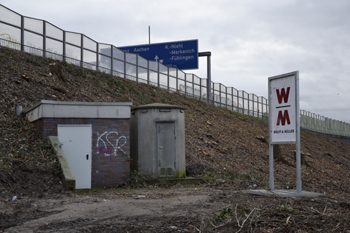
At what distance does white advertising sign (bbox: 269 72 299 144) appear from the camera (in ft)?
30.1

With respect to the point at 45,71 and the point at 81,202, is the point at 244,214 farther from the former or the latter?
the point at 45,71

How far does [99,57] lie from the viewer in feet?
84.8

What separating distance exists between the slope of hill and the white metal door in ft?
2.01

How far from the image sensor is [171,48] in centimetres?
3500

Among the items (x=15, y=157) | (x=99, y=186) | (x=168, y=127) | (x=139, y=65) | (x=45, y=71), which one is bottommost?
(x=99, y=186)

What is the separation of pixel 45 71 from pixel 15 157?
944 centimetres

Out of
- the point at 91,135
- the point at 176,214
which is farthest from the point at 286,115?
the point at 91,135

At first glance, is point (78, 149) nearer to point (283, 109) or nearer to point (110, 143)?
point (110, 143)

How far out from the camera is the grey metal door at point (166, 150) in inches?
523

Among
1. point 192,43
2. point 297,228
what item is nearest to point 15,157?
point 297,228

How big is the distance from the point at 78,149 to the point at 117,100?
923 centimetres

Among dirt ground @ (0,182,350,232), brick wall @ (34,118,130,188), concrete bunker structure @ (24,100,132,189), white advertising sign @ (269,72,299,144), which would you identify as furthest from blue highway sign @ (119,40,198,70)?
dirt ground @ (0,182,350,232)

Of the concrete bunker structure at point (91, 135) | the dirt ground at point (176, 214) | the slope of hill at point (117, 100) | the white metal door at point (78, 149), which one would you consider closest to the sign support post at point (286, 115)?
the dirt ground at point (176, 214)

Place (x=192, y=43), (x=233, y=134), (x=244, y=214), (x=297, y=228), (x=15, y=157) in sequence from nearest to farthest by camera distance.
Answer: (x=297, y=228), (x=244, y=214), (x=15, y=157), (x=233, y=134), (x=192, y=43)
